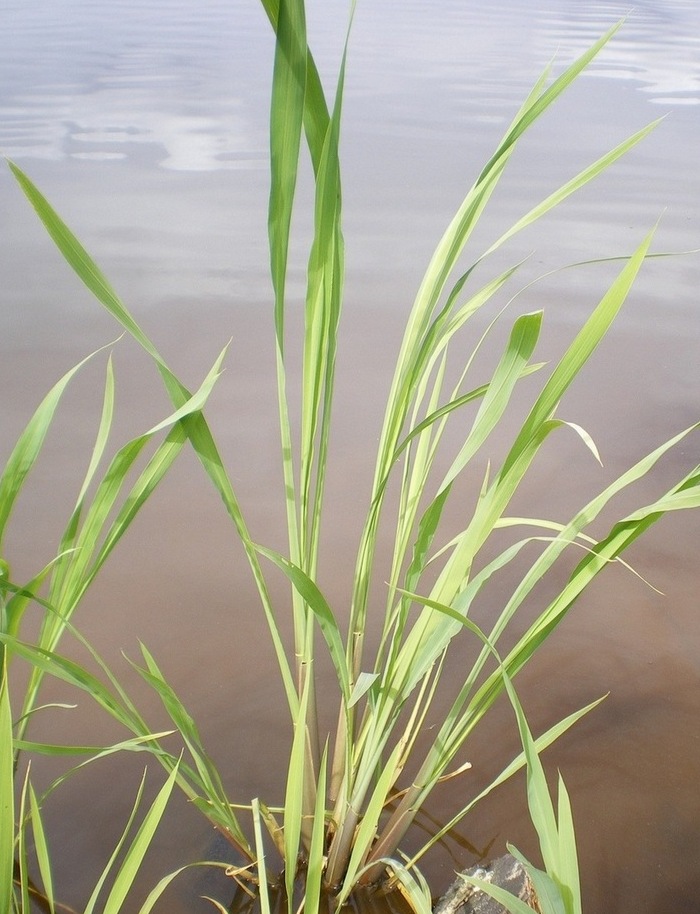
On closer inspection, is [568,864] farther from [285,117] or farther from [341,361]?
[341,361]

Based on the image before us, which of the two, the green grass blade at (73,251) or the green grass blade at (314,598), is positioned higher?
the green grass blade at (73,251)

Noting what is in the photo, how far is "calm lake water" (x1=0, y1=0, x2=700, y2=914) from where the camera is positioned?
84cm

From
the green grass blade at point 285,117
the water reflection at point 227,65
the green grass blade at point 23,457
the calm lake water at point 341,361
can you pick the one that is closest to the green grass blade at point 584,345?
the calm lake water at point 341,361

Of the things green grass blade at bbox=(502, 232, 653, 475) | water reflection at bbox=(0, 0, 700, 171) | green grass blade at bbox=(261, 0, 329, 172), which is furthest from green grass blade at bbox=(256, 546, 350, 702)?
water reflection at bbox=(0, 0, 700, 171)

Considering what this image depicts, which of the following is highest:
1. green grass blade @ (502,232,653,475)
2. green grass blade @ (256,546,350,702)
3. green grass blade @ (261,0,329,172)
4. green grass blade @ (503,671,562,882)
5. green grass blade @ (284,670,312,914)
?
green grass blade @ (261,0,329,172)

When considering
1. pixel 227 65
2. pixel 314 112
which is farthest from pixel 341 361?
pixel 227 65

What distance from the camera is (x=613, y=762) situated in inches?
34.6

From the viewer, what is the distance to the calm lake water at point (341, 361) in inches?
32.9

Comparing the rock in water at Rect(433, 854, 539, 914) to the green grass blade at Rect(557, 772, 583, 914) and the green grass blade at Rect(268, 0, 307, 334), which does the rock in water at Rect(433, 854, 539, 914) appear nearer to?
the green grass blade at Rect(557, 772, 583, 914)

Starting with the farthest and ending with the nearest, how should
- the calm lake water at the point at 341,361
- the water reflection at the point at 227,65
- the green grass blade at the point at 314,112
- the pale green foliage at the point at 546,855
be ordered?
the water reflection at the point at 227,65 → the calm lake water at the point at 341,361 → the green grass blade at the point at 314,112 → the pale green foliage at the point at 546,855

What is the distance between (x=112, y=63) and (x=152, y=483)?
3.35 metres

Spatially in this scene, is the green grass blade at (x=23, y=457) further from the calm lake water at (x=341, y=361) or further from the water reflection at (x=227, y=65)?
the water reflection at (x=227, y=65)

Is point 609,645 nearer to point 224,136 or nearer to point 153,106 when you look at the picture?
point 224,136

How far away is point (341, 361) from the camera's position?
1.59m
